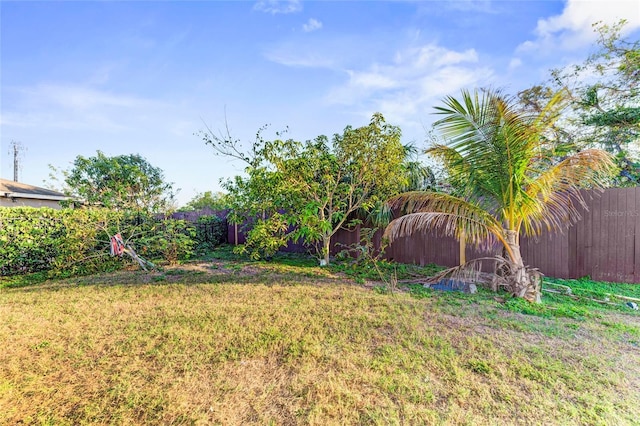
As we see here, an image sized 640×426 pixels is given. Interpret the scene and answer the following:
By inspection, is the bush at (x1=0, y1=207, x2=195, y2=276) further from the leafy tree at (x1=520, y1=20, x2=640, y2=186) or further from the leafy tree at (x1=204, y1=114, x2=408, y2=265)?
the leafy tree at (x1=520, y1=20, x2=640, y2=186)

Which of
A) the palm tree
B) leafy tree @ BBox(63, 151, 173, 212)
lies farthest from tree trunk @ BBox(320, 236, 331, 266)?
leafy tree @ BBox(63, 151, 173, 212)

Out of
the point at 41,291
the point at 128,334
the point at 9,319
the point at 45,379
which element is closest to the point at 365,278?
the point at 128,334

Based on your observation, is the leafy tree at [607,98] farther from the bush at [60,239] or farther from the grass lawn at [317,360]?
the bush at [60,239]

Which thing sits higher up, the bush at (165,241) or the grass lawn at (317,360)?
the bush at (165,241)

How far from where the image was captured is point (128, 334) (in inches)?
127

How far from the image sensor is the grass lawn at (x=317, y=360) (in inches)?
→ 75.7

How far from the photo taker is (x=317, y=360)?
8.47 feet

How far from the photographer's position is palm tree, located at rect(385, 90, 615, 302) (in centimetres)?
404

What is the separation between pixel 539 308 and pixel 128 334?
529 centimetres

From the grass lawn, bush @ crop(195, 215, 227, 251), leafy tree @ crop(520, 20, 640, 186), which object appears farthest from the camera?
bush @ crop(195, 215, 227, 251)

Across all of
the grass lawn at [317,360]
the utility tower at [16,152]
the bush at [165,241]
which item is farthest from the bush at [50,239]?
the utility tower at [16,152]

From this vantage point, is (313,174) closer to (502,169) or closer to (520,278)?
(502,169)

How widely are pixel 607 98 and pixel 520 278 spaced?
8.68m

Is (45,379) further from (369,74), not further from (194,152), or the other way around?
(369,74)
